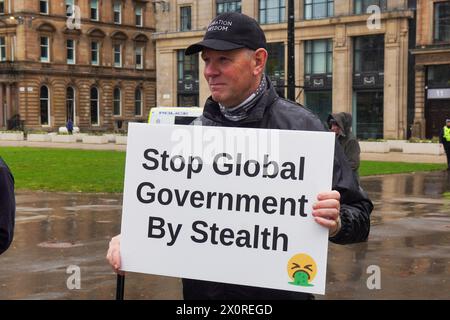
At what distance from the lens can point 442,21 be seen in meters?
48.0

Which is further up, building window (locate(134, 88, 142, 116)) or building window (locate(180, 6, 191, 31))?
building window (locate(180, 6, 191, 31))

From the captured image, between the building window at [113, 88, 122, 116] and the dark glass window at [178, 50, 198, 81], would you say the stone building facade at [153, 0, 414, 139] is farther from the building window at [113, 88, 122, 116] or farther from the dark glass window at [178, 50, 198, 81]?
the building window at [113, 88, 122, 116]

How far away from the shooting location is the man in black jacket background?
317 centimetres

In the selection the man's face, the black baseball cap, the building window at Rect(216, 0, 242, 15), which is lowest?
the man's face

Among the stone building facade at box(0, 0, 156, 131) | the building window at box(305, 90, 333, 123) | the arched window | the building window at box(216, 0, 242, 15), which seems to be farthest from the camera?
the arched window

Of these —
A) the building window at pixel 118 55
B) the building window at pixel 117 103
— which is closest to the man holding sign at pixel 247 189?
the building window at pixel 117 103

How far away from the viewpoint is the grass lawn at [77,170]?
20453 mm

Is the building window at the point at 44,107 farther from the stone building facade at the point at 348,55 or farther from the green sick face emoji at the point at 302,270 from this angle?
the green sick face emoji at the point at 302,270

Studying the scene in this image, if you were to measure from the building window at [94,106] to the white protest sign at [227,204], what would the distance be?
7384 centimetres

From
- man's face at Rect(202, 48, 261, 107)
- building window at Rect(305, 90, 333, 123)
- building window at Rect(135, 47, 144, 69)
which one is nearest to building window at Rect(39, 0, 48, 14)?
building window at Rect(135, 47, 144, 69)

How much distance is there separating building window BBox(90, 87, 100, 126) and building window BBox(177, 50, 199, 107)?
54.8 feet

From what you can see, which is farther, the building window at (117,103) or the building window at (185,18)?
the building window at (117,103)
